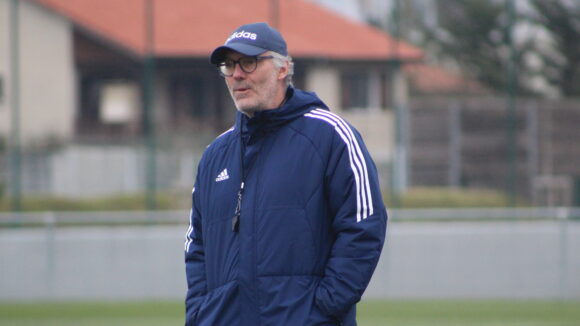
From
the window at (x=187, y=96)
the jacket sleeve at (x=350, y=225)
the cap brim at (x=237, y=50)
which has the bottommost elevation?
the jacket sleeve at (x=350, y=225)

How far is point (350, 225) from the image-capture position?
3770 mm

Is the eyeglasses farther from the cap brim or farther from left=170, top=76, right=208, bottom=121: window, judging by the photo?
left=170, top=76, right=208, bottom=121: window

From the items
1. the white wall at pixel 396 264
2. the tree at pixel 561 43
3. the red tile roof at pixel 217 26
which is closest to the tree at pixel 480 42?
the tree at pixel 561 43

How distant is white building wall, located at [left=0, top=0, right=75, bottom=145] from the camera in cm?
1606

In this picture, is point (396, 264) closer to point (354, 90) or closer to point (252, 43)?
point (354, 90)

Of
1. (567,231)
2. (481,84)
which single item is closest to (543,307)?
(567,231)

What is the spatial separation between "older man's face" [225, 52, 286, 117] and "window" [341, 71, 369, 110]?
12.1 m

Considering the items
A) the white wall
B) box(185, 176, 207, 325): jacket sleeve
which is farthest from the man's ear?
the white wall

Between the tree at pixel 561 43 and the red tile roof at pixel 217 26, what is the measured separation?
1.89 metres

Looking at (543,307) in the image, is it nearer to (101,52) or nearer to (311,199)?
(101,52)

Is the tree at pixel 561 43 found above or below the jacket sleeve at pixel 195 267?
above

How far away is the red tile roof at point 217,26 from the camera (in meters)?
16.3

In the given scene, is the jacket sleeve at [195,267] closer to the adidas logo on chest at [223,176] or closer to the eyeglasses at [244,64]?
the adidas logo on chest at [223,176]

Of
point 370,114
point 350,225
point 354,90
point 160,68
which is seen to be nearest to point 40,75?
point 160,68
